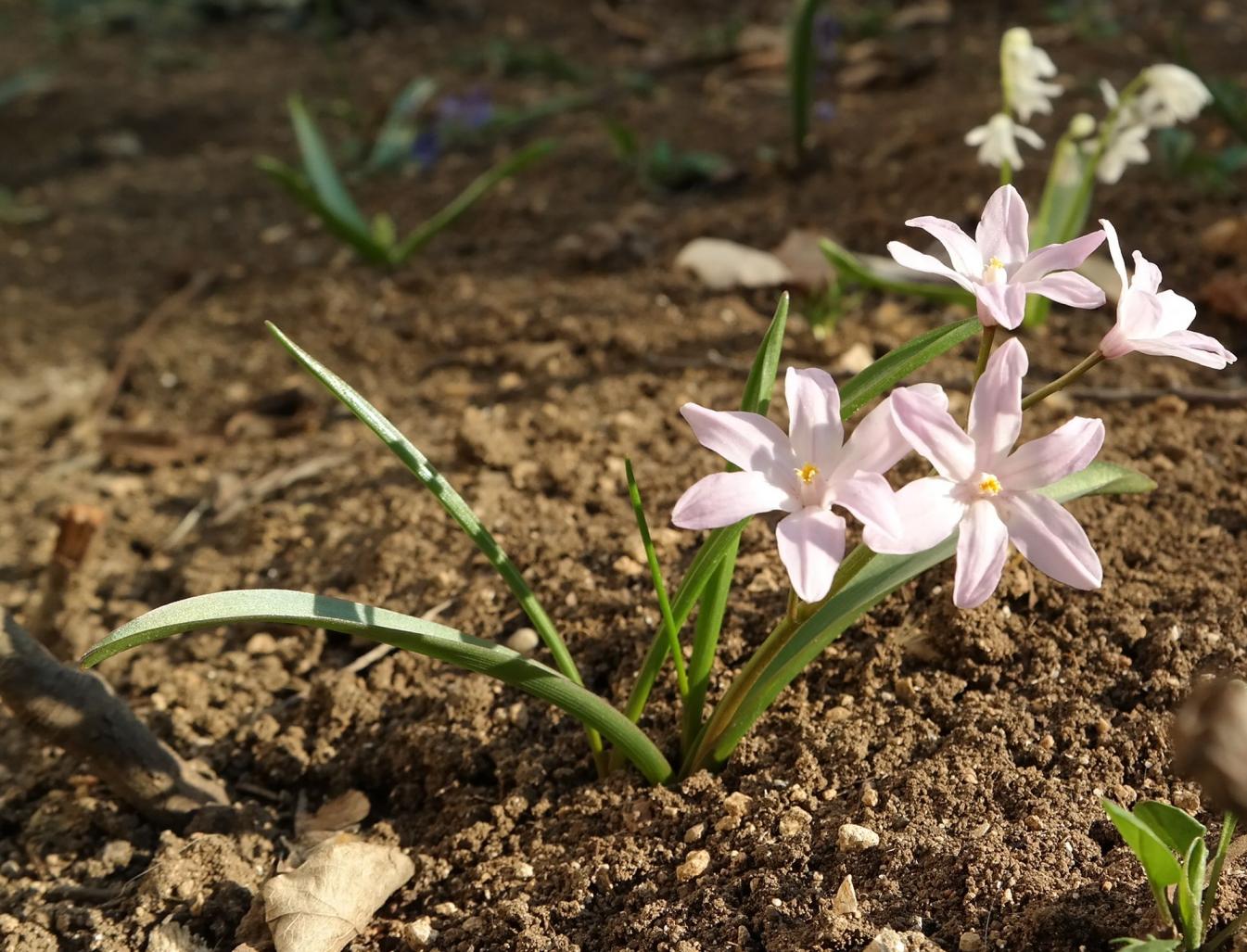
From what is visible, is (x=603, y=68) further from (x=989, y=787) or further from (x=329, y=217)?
(x=989, y=787)

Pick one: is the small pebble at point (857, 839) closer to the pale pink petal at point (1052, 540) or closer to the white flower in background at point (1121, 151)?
the pale pink petal at point (1052, 540)

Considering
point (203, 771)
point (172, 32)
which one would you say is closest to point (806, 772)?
point (203, 771)

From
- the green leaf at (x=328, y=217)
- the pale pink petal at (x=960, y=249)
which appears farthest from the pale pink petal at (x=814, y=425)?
the green leaf at (x=328, y=217)

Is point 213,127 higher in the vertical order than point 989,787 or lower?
lower

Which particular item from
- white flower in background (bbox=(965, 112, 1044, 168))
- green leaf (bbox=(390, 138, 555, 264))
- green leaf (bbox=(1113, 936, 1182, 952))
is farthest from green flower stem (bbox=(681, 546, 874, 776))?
green leaf (bbox=(390, 138, 555, 264))

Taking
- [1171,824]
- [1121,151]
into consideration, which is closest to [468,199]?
[1121,151]

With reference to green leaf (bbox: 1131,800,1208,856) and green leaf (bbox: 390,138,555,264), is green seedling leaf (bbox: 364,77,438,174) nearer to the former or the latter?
green leaf (bbox: 390,138,555,264)

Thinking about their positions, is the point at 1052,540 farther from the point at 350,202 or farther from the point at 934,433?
the point at 350,202
